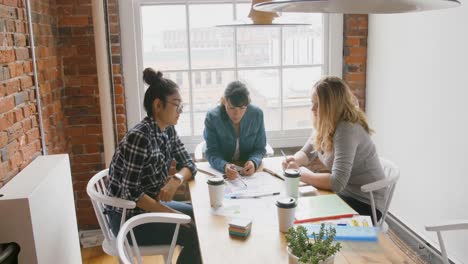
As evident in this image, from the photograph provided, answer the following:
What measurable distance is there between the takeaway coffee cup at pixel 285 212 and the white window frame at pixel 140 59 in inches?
75.3

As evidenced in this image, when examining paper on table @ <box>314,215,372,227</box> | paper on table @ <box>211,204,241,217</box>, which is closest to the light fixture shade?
paper on table @ <box>314,215,372,227</box>

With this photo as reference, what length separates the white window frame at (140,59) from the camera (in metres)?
3.28

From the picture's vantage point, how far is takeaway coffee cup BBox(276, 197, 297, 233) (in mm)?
1677

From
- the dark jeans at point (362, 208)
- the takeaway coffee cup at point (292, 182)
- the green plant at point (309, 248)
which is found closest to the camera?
the green plant at point (309, 248)

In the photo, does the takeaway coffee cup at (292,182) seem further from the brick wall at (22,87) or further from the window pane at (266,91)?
the window pane at (266,91)

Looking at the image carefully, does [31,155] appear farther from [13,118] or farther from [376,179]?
[376,179]

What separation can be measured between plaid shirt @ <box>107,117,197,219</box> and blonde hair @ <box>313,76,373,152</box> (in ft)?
2.87

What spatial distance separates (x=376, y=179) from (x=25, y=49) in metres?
2.02

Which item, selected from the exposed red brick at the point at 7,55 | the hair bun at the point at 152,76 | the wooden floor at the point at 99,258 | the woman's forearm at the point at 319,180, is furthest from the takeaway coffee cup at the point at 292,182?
the exposed red brick at the point at 7,55

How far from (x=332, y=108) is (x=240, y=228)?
1.02m

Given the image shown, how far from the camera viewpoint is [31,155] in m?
2.32

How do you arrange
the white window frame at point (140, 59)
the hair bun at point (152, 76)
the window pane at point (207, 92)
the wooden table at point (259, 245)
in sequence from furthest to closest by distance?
the window pane at point (207, 92) < the white window frame at point (140, 59) < the hair bun at point (152, 76) < the wooden table at point (259, 245)

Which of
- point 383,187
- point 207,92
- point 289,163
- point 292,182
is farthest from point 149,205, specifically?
point 207,92

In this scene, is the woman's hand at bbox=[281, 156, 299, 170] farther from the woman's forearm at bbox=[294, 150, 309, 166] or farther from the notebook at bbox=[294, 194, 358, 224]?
the notebook at bbox=[294, 194, 358, 224]
